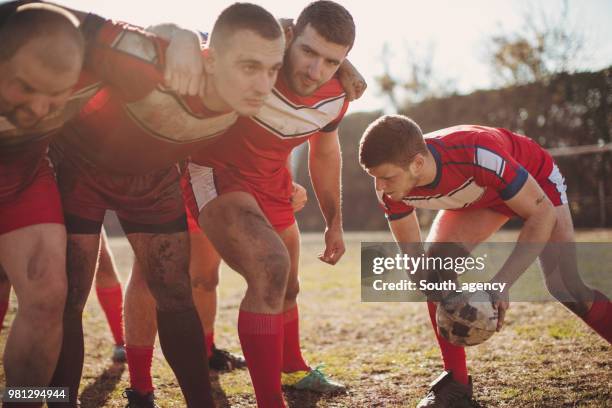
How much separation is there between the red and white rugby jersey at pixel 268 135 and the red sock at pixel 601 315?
213 cm

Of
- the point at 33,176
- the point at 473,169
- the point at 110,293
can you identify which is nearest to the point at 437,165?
the point at 473,169

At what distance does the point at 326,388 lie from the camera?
3.71m

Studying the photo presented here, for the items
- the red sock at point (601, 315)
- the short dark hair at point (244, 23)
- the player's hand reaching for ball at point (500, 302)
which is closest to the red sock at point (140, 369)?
the short dark hair at point (244, 23)

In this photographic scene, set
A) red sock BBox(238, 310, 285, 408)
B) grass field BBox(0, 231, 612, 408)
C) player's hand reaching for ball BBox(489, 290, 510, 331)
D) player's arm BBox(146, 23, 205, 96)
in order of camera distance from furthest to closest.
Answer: grass field BBox(0, 231, 612, 408)
player's hand reaching for ball BBox(489, 290, 510, 331)
red sock BBox(238, 310, 285, 408)
player's arm BBox(146, 23, 205, 96)

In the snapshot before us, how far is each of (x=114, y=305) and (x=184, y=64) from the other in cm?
291

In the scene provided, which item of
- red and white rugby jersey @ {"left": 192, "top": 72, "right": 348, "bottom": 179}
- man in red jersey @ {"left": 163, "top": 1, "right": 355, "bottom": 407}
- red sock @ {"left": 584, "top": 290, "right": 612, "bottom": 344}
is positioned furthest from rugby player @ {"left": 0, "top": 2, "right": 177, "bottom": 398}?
red sock @ {"left": 584, "top": 290, "right": 612, "bottom": 344}

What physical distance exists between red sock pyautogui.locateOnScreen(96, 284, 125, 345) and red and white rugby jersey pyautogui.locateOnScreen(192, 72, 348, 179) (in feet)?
6.42

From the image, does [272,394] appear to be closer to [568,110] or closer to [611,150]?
[611,150]

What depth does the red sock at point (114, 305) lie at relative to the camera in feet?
15.7

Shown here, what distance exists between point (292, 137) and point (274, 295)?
1111 millimetres

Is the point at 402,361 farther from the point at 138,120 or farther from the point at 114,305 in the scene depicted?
the point at 138,120

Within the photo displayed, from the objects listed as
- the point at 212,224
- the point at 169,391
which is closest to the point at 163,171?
the point at 212,224

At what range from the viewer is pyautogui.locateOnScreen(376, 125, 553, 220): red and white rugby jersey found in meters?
Result: 3.32

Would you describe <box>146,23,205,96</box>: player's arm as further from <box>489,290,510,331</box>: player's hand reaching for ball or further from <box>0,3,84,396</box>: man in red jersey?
<box>489,290,510,331</box>: player's hand reaching for ball
